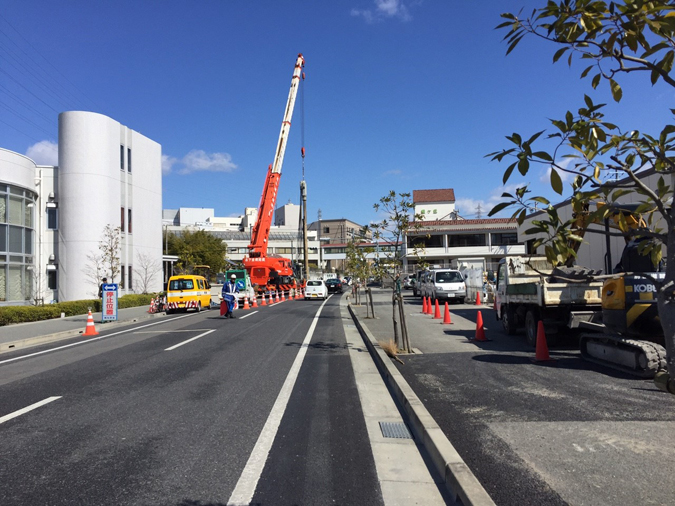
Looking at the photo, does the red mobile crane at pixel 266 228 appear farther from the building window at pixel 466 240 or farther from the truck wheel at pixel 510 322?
the building window at pixel 466 240

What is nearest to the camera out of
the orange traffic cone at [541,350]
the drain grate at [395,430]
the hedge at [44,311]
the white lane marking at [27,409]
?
the drain grate at [395,430]

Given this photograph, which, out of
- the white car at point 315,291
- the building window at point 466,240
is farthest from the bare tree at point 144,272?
the building window at point 466,240

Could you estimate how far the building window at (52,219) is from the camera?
108 ft

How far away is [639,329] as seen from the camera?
29.4ft

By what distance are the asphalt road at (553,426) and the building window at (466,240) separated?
5600cm

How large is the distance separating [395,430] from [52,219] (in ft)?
109

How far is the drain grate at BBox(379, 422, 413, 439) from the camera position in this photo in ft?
19.6

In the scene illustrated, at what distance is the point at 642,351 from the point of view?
811cm

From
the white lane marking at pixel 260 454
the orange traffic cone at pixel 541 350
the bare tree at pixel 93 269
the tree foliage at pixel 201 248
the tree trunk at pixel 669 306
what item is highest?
the tree foliage at pixel 201 248

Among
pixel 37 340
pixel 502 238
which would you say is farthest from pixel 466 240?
pixel 37 340

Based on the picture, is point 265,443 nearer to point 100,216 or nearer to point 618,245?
point 618,245

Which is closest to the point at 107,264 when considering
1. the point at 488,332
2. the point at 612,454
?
the point at 488,332

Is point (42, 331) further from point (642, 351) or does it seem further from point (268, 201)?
point (268, 201)

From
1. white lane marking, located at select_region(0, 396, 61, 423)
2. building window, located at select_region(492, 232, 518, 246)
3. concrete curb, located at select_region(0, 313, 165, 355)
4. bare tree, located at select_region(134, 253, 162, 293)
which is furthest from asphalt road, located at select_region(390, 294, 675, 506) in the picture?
building window, located at select_region(492, 232, 518, 246)
